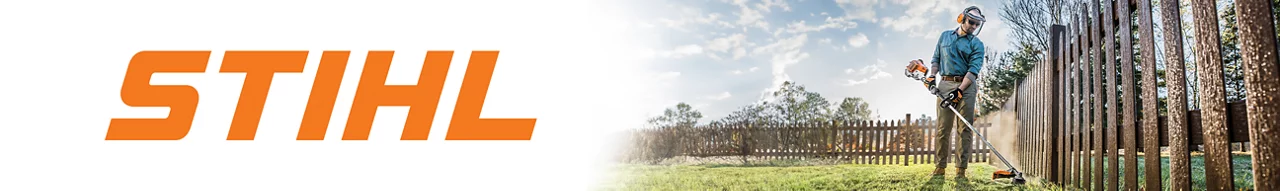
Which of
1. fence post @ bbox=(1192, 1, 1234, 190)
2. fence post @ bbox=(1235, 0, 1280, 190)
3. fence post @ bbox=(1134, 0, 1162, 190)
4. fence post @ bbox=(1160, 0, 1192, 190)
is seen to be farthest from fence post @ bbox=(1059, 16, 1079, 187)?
fence post @ bbox=(1235, 0, 1280, 190)

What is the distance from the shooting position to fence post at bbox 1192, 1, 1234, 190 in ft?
5.62

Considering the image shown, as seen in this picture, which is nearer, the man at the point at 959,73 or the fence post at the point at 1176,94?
the fence post at the point at 1176,94

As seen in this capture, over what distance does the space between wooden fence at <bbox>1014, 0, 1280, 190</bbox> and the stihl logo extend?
4637mm

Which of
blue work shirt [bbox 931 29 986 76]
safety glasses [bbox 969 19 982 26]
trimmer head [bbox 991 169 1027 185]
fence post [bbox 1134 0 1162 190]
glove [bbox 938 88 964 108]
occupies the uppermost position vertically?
safety glasses [bbox 969 19 982 26]

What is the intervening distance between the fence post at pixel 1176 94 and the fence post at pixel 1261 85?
35 cm

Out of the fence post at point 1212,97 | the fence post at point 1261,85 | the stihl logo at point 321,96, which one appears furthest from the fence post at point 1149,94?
the stihl logo at point 321,96

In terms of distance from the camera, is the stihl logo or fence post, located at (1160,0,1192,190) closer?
fence post, located at (1160,0,1192,190)

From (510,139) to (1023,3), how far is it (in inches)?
350

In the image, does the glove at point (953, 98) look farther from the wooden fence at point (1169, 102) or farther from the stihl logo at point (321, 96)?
the stihl logo at point (321, 96)

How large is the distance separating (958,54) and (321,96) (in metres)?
5.18

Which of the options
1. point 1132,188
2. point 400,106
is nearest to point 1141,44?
point 1132,188

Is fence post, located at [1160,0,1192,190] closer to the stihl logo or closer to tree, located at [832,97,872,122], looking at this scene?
the stihl logo

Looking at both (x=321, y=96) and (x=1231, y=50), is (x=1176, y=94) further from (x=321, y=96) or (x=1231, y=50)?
(x=321, y=96)

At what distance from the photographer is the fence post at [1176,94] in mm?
1962
